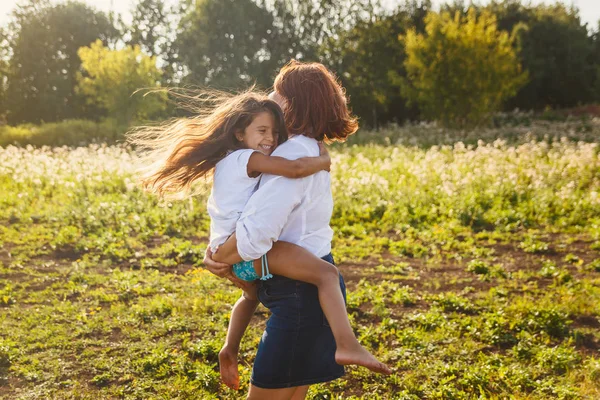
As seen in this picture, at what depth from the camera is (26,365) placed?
4.63m

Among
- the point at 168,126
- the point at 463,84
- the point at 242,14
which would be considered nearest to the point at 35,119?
the point at 242,14

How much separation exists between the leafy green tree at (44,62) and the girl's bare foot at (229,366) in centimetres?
4313

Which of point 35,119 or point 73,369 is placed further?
point 35,119

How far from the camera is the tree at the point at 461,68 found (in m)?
24.1

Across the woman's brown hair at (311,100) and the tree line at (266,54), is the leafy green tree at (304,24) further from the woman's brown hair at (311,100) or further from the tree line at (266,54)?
the woman's brown hair at (311,100)

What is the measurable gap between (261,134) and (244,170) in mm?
232

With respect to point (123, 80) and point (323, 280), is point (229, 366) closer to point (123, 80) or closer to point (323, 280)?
point (323, 280)

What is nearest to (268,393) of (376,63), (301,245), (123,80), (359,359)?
(359,359)

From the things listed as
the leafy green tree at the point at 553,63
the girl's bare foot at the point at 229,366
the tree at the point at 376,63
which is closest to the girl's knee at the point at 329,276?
the girl's bare foot at the point at 229,366

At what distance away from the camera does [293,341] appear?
2.56 meters

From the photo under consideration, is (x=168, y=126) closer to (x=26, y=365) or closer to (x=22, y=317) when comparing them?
(x=26, y=365)

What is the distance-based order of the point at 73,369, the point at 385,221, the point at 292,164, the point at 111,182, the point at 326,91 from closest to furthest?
the point at 292,164 < the point at 326,91 < the point at 73,369 < the point at 385,221 < the point at 111,182

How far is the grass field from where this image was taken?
14.6 feet

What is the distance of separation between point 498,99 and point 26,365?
24487 mm
